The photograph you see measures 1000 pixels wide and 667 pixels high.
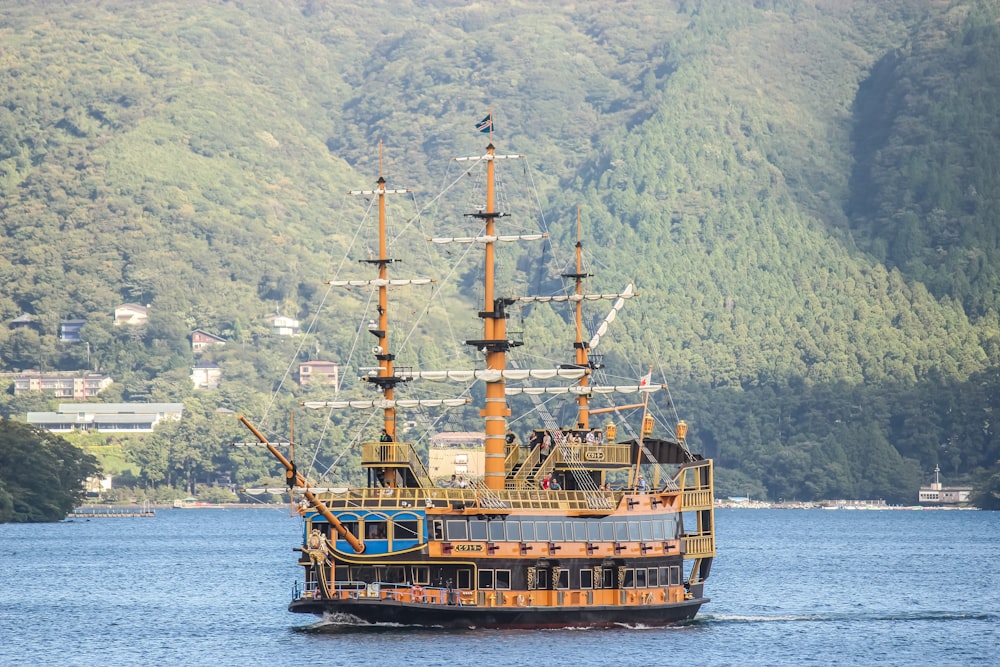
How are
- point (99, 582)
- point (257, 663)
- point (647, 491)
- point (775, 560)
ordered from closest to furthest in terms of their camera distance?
point (257, 663)
point (647, 491)
point (99, 582)
point (775, 560)

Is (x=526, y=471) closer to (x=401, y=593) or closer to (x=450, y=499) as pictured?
(x=450, y=499)

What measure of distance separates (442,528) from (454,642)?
171 inches

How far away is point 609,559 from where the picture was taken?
84875 millimetres

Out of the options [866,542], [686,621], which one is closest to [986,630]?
[686,621]

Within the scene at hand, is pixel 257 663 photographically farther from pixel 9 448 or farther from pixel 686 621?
pixel 9 448

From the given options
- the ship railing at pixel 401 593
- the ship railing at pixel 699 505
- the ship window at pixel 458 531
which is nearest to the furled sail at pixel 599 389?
the ship railing at pixel 699 505

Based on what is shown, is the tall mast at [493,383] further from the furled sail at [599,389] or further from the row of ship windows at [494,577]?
the row of ship windows at [494,577]

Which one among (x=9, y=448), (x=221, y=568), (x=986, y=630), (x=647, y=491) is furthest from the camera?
(x=9, y=448)

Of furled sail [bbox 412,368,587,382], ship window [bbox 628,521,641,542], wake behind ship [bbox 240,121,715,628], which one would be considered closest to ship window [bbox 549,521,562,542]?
wake behind ship [bbox 240,121,715,628]

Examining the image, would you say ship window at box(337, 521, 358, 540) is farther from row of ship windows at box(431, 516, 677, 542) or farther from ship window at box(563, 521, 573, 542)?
ship window at box(563, 521, 573, 542)

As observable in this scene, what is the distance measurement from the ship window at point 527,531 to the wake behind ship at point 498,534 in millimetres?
38

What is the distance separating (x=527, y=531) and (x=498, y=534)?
1235mm

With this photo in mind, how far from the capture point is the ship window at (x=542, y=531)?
83.2 m

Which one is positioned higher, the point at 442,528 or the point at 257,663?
the point at 442,528
